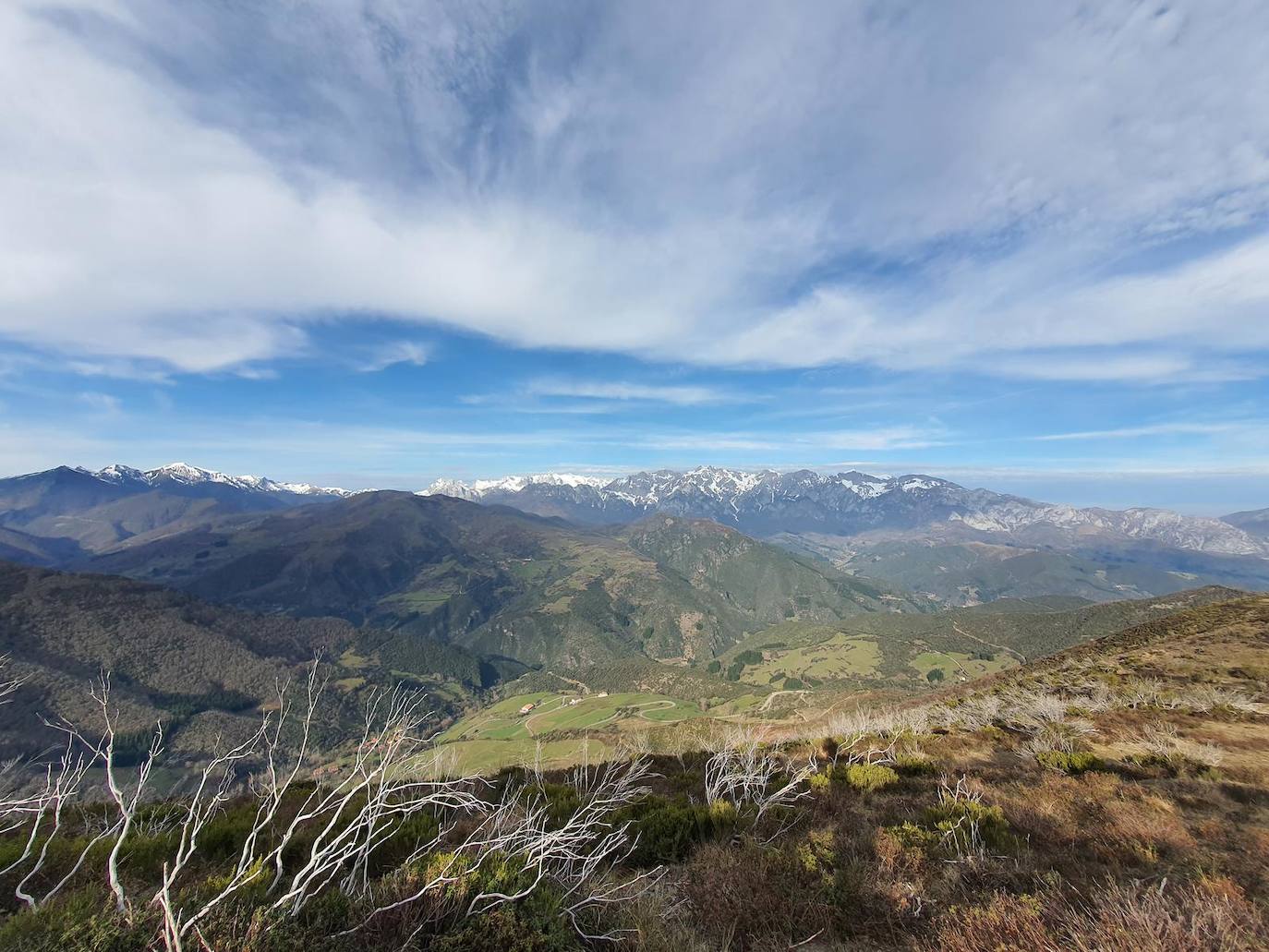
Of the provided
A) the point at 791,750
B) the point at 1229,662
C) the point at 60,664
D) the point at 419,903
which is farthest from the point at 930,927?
the point at 60,664

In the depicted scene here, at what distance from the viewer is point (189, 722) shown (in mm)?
180875

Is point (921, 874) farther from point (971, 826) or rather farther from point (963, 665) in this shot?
point (963, 665)

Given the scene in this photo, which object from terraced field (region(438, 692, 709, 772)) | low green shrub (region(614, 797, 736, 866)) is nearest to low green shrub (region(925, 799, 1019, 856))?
low green shrub (region(614, 797, 736, 866))

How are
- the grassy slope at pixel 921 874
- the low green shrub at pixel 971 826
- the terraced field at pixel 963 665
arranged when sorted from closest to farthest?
the grassy slope at pixel 921 874 < the low green shrub at pixel 971 826 < the terraced field at pixel 963 665

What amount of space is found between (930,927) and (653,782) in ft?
38.4

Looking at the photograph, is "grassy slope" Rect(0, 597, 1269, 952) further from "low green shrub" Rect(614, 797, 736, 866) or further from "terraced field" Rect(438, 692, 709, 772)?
"terraced field" Rect(438, 692, 709, 772)

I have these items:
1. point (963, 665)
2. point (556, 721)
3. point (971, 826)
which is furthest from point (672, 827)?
point (963, 665)

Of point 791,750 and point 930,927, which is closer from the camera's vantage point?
point 930,927

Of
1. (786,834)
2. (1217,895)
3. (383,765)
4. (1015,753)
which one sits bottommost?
(1015,753)

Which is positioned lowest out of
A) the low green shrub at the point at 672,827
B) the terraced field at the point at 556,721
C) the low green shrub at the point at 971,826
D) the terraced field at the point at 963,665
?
the terraced field at the point at 556,721

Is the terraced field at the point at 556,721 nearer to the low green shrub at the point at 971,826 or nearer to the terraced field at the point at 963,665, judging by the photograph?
the terraced field at the point at 963,665

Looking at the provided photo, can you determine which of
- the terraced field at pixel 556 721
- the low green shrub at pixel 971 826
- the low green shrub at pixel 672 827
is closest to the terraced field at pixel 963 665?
the terraced field at pixel 556 721

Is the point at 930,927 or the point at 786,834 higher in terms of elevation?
the point at 930,927

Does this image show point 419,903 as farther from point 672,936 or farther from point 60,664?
point 60,664
